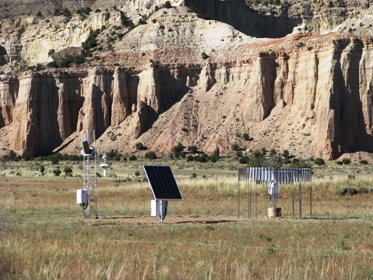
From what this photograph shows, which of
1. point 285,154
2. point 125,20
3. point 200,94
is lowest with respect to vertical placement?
point 285,154

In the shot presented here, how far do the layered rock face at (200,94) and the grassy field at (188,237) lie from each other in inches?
1661

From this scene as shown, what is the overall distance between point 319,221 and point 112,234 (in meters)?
8.09

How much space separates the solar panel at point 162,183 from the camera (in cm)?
2906

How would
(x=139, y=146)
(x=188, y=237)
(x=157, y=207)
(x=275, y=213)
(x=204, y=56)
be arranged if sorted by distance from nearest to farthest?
(x=188, y=237)
(x=157, y=207)
(x=275, y=213)
(x=139, y=146)
(x=204, y=56)

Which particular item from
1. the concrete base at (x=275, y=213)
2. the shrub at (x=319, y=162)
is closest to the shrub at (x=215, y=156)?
the shrub at (x=319, y=162)

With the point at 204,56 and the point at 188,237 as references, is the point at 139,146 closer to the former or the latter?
the point at 204,56

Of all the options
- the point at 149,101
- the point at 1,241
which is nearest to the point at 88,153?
the point at 1,241

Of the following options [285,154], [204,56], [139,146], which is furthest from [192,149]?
[204,56]

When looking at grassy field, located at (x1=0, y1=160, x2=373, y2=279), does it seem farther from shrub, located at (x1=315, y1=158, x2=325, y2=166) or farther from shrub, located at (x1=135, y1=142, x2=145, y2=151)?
shrub, located at (x1=135, y1=142, x2=145, y2=151)

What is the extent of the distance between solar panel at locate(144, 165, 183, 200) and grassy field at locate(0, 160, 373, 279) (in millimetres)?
909

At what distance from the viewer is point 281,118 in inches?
3588

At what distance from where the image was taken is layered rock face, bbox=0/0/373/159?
283 feet

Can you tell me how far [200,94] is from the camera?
325ft

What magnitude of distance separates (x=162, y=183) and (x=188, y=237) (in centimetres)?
633
